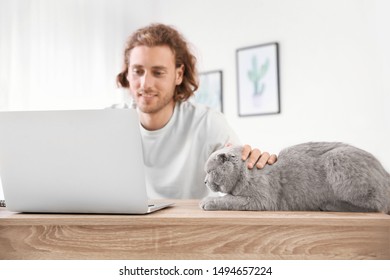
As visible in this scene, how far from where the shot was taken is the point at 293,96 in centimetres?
321

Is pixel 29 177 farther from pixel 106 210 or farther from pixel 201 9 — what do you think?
pixel 201 9

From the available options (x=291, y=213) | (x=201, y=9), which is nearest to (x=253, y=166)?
(x=291, y=213)

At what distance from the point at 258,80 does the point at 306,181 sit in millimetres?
2449

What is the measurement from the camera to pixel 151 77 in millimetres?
1852

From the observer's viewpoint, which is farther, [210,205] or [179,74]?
[179,74]

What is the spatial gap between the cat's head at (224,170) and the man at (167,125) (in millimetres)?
782

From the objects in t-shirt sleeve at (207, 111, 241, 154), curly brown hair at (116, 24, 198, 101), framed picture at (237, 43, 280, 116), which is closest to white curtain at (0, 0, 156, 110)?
curly brown hair at (116, 24, 198, 101)

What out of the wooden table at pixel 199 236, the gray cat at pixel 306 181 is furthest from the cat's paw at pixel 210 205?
the wooden table at pixel 199 236

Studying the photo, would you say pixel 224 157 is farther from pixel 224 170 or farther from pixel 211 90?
pixel 211 90

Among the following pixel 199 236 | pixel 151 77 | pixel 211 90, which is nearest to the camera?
pixel 199 236

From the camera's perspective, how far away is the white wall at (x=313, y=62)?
2785mm

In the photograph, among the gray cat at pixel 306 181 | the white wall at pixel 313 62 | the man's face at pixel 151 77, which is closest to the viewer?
the gray cat at pixel 306 181

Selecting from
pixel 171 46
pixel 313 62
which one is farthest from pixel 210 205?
pixel 313 62

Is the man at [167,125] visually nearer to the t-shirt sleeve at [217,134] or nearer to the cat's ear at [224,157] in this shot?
the t-shirt sleeve at [217,134]
